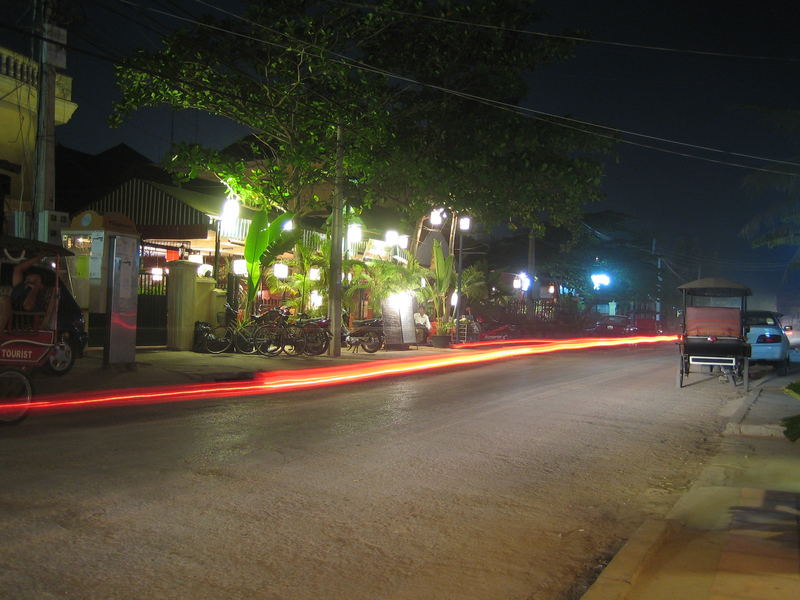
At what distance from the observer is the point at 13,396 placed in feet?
29.8

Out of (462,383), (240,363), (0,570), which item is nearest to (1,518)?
(0,570)

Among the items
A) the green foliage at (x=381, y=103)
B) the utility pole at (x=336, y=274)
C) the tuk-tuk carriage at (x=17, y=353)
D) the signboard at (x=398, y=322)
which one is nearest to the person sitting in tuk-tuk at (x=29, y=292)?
the tuk-tuk carriage at (x=17, y=353)

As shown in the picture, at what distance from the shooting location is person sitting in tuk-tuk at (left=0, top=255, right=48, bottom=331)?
10.3 metres

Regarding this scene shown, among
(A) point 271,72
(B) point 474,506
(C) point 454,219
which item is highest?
(A) point 271,72

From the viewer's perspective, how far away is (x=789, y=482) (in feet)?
23.3

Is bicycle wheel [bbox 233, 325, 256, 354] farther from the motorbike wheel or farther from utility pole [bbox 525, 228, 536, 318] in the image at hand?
utility pole [bbox 525, 228, 536, 318]

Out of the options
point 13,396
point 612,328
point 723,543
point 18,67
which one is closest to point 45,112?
point 18,67

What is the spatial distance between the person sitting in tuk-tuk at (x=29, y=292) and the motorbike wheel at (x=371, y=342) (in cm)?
1287

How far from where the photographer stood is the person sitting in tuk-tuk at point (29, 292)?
1030cm

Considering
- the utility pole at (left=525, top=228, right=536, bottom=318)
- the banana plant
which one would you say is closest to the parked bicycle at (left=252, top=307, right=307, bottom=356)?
the banana plant

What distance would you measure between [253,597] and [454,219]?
27.0 meters

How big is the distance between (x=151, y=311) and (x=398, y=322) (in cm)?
825

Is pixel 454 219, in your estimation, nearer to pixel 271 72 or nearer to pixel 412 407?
pixel 271 72

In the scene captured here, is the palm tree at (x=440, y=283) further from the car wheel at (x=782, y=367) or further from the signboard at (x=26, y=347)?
the signboard at (x=26, y=347)
